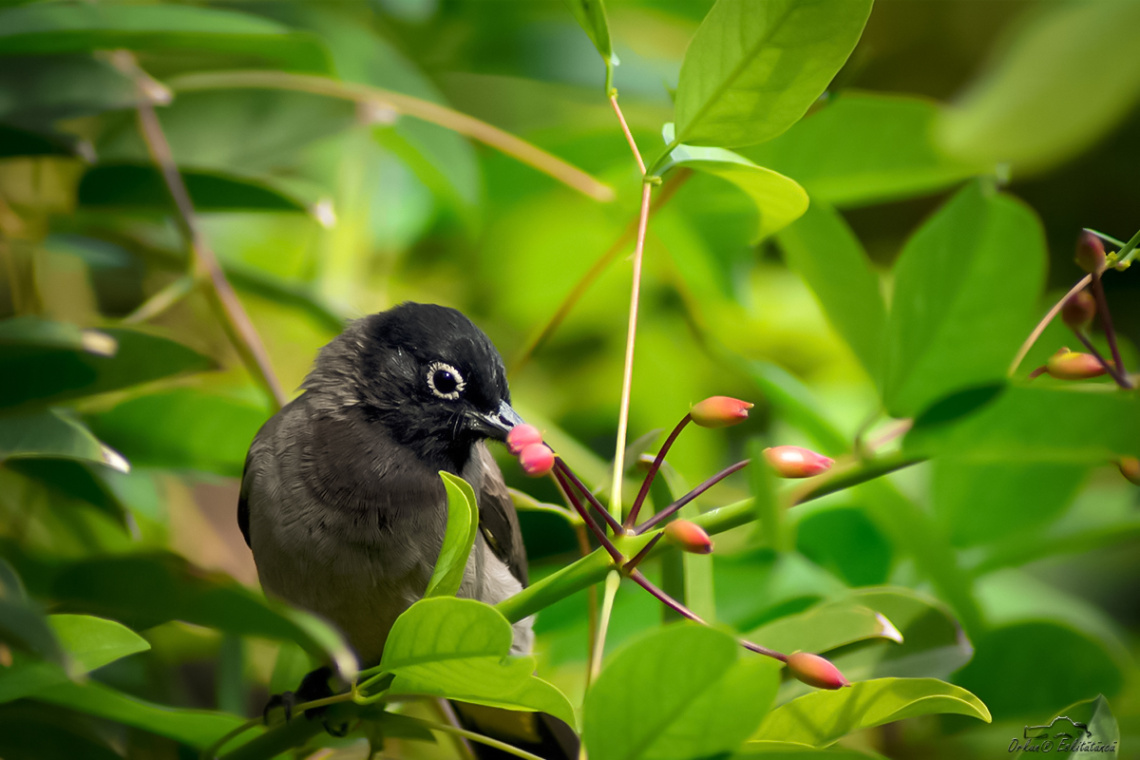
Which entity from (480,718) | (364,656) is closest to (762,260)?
(480,718)

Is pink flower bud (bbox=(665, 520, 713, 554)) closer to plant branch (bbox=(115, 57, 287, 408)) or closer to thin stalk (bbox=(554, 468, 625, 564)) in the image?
thin stalk (bbox=(554, 468, 625, 564))

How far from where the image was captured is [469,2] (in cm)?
274

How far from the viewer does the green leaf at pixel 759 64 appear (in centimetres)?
107

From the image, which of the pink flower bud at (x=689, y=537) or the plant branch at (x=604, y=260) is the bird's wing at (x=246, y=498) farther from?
the pink flower bud at (x=689, y=537)

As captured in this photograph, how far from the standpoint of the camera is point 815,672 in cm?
97

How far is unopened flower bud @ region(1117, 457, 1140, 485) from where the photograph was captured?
1.11 m

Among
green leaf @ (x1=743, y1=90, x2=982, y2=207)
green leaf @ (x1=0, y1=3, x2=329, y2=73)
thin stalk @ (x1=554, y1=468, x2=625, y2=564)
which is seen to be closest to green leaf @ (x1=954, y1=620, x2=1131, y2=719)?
green leaf @ (x1=743, y1=90, x2=982, y2=207)

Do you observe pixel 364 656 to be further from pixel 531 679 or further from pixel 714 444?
pixel 714 444

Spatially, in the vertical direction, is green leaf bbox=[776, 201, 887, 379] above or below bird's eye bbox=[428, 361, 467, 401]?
above

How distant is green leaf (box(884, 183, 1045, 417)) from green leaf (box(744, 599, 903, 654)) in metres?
0.30

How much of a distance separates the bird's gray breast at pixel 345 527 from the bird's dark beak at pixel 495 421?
15 centimetres

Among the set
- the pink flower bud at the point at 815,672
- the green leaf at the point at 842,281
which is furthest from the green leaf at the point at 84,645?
the green leaf at the point at 842,281

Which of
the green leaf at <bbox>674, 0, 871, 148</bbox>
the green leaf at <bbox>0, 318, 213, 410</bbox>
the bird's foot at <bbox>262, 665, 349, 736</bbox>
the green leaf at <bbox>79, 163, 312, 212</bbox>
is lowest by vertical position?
the bird's foot at <bbox>262, 665, 349, 736</bbox>
